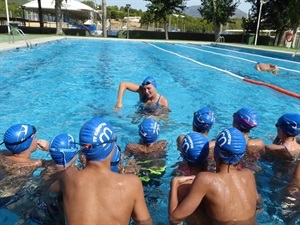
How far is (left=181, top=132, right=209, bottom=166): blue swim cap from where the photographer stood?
3.09 metres

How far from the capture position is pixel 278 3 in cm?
3894

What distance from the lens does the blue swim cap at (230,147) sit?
2.76m

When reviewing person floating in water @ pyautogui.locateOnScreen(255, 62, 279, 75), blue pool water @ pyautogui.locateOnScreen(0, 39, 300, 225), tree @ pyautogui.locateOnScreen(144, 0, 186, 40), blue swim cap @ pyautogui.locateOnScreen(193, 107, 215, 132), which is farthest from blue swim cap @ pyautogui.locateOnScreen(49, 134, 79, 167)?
tree @ pyautogui.locateOnScreen(144, 0, 186, 40)

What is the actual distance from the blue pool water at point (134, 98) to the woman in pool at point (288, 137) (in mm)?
346

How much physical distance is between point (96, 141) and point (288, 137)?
3.20 meters

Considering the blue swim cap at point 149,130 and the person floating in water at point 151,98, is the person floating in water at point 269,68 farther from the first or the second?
the blue swim cap at point 149,130

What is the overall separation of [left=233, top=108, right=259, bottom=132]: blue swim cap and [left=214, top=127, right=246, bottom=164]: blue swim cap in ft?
5.74

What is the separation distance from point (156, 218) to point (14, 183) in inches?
73.2

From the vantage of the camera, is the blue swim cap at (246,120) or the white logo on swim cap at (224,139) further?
the blue swim cap at (246,120)

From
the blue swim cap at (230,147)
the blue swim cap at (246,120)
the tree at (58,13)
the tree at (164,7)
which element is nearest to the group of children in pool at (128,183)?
the blue swim cap at (230,147)

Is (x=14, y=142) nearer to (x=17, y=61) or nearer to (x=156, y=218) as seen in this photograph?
(x=156, y=218)

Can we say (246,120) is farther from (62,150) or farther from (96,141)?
(96,141)

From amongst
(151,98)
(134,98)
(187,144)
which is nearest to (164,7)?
(134,98)

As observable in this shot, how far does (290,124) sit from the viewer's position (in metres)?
4.29
